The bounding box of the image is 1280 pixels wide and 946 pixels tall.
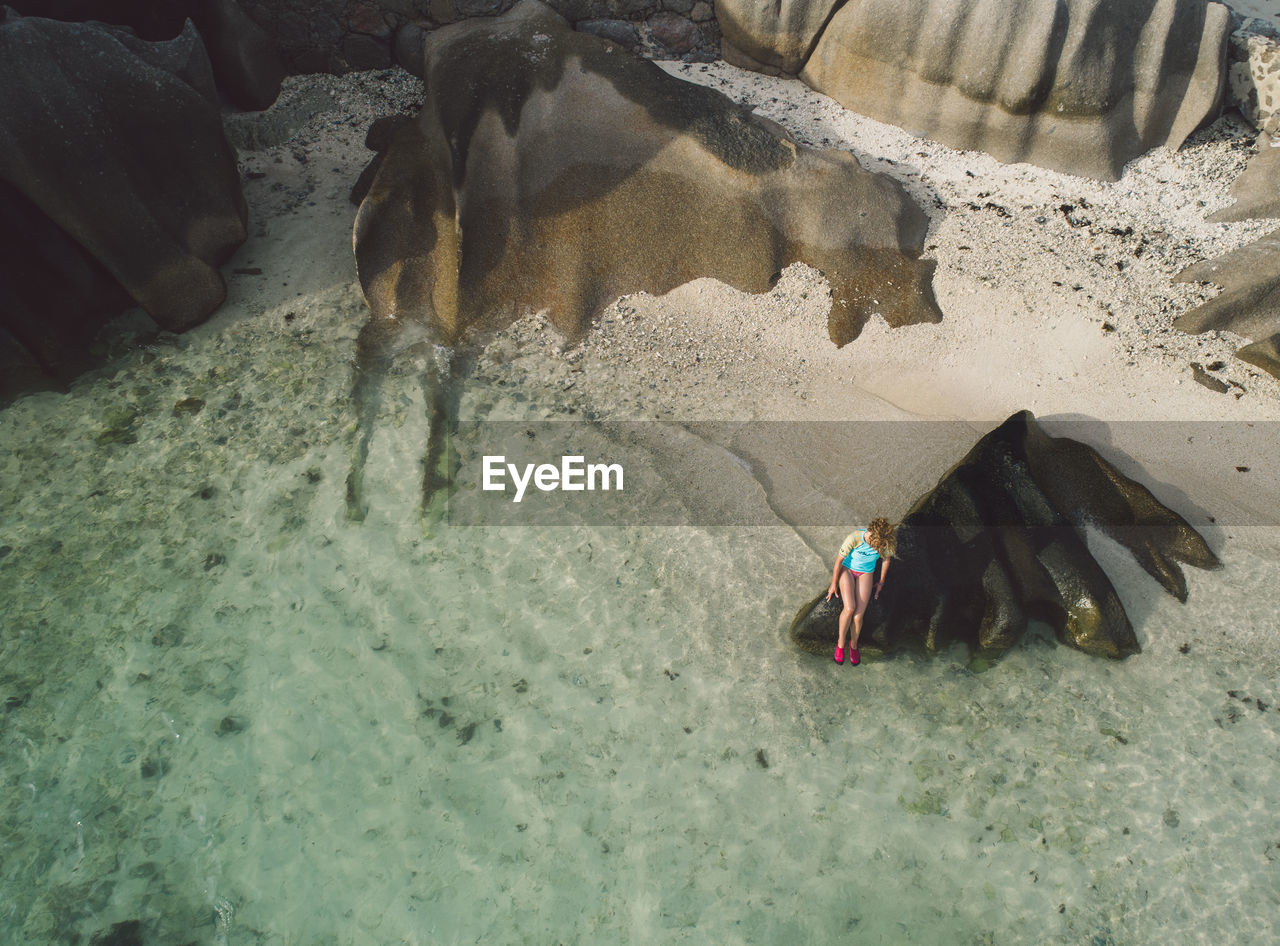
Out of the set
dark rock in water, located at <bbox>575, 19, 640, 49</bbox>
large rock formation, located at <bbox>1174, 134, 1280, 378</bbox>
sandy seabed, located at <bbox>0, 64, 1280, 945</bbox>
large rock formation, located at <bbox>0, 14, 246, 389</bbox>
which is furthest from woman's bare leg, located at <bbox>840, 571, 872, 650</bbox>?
dark rock in water, located at <bbox>575, 19, 640, 49</bbox>

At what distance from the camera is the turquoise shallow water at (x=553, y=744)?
437 cm

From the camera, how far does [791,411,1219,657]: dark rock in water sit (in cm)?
516

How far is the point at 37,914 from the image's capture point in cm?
435

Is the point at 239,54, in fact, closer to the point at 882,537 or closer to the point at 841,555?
the point at 841,555

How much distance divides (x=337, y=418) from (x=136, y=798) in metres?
2.78

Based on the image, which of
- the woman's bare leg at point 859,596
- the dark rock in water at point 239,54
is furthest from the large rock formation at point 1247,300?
the dark rock in water at point 239,54

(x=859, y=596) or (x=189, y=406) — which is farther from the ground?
(x=859, y=596)

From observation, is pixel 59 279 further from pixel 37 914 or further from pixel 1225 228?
pixel 1225 228

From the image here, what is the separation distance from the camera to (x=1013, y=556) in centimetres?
534

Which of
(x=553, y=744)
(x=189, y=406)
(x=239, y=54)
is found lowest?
(x=553, y=744)

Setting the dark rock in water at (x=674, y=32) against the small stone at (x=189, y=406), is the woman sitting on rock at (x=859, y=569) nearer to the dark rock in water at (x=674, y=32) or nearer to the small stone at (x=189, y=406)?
the small stone at (x=189, y=406)

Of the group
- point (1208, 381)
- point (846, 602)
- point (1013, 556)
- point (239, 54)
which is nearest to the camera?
point (846, 602)

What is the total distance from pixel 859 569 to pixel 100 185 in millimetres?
6046

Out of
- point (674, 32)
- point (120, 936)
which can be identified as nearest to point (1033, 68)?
point (674, 32)
